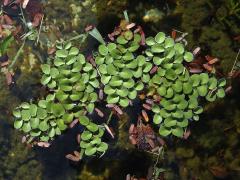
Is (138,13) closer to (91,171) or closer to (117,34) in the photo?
(117,34)

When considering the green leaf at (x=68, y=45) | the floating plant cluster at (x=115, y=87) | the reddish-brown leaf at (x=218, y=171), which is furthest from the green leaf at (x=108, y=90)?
the reddish-brown leaf at (x=218, y=171)

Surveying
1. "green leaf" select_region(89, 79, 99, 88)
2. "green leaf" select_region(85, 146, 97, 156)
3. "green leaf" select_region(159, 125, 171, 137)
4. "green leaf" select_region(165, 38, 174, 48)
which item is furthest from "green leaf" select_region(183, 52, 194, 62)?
"green leaf" select_region(85, 146, 97, 156)

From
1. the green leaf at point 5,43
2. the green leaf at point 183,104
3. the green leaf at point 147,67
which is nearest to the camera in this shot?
the green leaf at point 183,104

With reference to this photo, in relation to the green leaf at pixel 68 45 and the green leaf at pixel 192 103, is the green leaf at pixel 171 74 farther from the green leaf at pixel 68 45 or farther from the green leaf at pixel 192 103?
the green leaf at pixel 68 45

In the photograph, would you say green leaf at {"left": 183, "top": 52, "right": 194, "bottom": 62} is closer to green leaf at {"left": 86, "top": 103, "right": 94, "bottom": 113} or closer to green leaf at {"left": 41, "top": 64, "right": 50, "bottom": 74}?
green leaf at {"left": 86, "top": 103, "right": 94, "bottom": 113}

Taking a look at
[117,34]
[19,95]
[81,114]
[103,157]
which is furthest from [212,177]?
[19,95]
